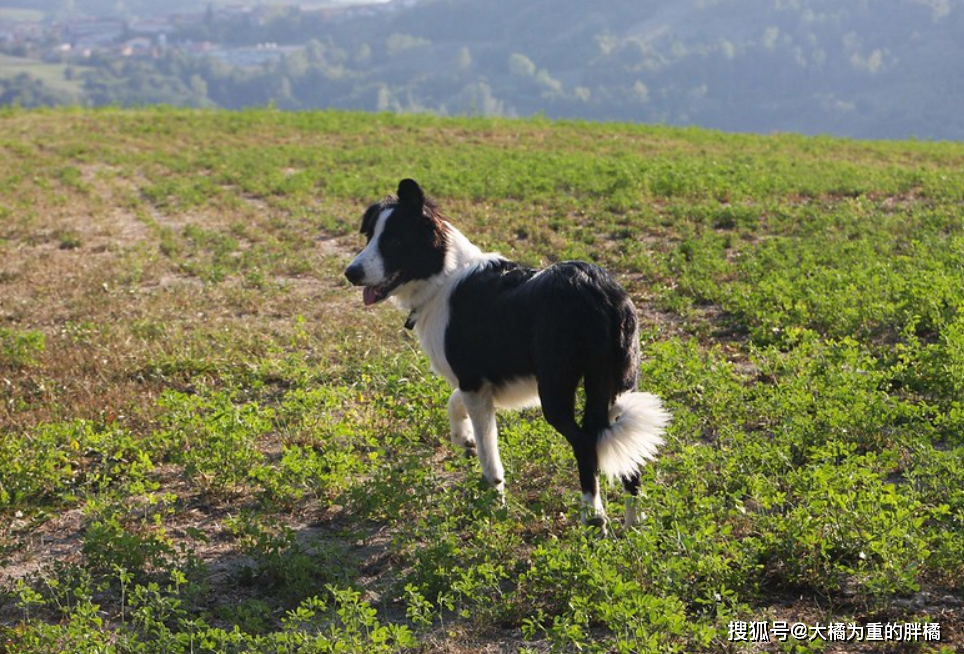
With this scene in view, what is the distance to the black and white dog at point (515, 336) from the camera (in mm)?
5246

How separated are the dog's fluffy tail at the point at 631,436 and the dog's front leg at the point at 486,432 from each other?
2.99 ft

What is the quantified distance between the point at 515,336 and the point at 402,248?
38.8 inches

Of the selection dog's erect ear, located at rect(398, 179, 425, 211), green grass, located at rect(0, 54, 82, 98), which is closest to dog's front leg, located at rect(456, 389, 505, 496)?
dog's erect ear, located at rect(398, 179, 425, 211)

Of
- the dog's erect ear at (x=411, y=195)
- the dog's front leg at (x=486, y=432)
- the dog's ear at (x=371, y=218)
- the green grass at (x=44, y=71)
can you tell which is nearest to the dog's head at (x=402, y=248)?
the dog's erect ear at (x=411, y=195)

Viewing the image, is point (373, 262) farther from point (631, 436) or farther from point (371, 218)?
point (631, 436)

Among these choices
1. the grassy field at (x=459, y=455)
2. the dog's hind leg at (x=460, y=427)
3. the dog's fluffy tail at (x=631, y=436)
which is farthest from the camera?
the dog's hind leg at (x=460, y=427)

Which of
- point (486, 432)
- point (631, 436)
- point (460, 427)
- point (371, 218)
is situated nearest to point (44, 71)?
point (371, 218)

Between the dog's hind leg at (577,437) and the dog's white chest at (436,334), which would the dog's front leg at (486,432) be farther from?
the dog's hind leg at (577,437)

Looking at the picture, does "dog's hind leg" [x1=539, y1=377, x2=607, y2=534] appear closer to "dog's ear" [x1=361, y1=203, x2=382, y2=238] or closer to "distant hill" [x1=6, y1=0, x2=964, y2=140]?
"dog's ear" [x1=361, y1=203, x2=382, y2=238]

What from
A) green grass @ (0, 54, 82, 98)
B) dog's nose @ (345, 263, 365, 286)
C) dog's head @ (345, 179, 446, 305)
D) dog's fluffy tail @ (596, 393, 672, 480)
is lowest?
dog's fluffy tail @ (596, 393, 672, 480)

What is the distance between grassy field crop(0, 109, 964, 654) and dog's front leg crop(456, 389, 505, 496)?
0.42ft

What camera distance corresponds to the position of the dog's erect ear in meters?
5.98

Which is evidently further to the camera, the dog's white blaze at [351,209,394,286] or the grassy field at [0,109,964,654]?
the dog's white blaze at [351,209,394,286]

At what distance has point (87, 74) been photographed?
146 m
